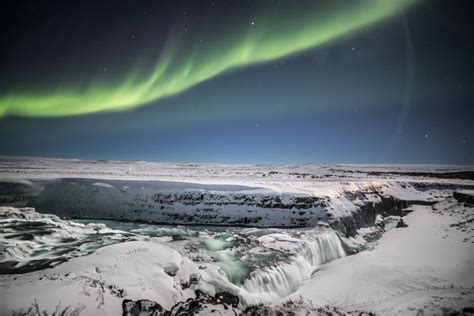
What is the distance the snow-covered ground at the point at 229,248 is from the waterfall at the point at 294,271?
2.8 inches

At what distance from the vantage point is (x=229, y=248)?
1817 centimetres

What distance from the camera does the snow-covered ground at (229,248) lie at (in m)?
10.5

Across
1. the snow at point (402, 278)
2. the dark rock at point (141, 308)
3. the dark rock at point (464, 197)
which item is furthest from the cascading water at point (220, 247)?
the dark rock at point (464, 197)

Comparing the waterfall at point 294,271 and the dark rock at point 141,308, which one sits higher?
the dark rock at point 141,308

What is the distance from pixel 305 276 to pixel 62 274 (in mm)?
11853

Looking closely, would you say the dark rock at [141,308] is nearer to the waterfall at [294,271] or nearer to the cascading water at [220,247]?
the cascading water at [220,247]

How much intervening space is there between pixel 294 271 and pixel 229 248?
169 inches

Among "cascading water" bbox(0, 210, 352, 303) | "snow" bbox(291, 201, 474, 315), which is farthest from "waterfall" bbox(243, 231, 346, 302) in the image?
"snow" bbox(291, 201, 474, 315)

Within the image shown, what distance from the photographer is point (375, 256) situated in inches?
740

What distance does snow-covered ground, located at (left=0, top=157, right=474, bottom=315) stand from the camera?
10.5 meters

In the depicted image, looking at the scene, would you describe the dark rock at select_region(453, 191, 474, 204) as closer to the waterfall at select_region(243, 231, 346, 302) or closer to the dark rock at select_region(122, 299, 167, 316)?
the waterfall at select_region(243, 231, 346, 302)

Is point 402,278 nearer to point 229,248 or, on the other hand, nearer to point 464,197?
point 229,248

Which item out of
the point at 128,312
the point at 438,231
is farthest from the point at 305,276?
the point at 438,231

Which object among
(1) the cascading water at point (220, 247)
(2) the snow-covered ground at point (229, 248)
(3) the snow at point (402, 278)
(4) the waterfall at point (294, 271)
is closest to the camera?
(2) the snow-covered ground at point (229, 248)
